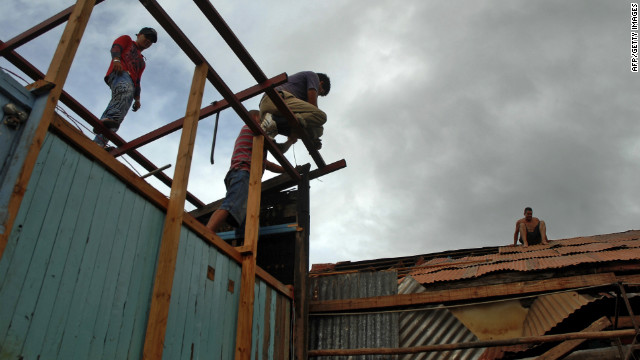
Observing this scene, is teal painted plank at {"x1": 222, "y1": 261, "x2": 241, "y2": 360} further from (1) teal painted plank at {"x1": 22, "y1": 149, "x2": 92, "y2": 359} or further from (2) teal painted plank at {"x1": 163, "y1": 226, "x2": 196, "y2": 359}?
(1) teal painted plank at {"x1": 22, "y1": 149, "x2": 92, "y2": 359}

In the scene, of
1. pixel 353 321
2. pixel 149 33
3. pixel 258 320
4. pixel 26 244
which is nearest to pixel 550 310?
pixel 353 321

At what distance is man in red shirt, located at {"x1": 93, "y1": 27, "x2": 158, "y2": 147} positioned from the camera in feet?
19.1

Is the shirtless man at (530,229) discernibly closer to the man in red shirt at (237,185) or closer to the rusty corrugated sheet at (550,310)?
the rusty corrugated sheet at (550,310)

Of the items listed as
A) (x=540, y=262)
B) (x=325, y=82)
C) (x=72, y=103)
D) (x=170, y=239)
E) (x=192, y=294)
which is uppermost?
(x=325, y=82)

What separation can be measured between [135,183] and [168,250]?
56cm

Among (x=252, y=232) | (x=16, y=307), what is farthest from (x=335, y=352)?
(x=16, y=307)

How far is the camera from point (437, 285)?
630 cm

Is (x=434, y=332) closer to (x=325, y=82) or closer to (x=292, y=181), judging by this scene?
(x=292, y=181)

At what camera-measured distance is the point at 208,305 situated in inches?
169

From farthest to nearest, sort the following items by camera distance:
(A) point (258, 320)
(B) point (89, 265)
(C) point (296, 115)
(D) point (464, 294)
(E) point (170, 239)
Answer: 1. (C) point (296, 115)
2. (D) point (464, 294)
3. (A) point (258, 320)
4. (E) point (170, 239)
5. (B) point (89, 265)

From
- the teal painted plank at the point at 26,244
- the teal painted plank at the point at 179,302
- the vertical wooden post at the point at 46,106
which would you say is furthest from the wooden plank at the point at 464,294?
the vertical wooden post at the point at 46,106

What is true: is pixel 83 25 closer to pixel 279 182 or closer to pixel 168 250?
pixel 168 250

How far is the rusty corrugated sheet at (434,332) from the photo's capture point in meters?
5.66

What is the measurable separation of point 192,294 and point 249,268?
845mm
